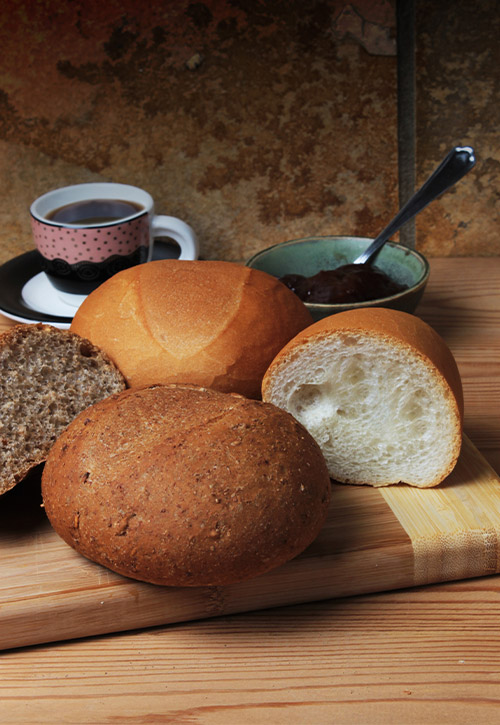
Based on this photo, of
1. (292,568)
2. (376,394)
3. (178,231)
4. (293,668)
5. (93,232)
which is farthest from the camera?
(178,231)

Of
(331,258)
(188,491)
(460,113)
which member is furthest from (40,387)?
(460,113)

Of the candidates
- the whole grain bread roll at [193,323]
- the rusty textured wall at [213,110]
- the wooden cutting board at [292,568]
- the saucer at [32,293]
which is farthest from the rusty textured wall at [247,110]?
the wooden cutting board at [292,568]

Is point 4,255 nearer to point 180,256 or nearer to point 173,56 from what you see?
point 180,256

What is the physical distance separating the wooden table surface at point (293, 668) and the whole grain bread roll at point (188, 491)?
0.11 meters

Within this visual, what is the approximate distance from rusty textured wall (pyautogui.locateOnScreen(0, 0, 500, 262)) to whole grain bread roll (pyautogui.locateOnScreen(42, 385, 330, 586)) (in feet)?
3.53

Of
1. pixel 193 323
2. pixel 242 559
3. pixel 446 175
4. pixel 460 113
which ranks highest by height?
pixel 460 113

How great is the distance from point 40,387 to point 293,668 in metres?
0.63

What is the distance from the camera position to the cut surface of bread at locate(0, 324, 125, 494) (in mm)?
1200

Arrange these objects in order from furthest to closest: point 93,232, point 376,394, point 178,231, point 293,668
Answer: point 178,231
point 93,232
point 376,394
point 293,668

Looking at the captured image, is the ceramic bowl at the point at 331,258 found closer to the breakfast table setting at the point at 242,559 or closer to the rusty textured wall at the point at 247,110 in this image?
the rusty textured wall at the point at 247,110

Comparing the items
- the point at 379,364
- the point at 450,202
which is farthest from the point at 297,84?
the point at 379,364

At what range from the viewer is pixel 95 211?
1.88 metres

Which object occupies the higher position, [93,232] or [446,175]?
[446,175]

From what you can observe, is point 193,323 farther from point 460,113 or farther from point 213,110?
point 460,113
